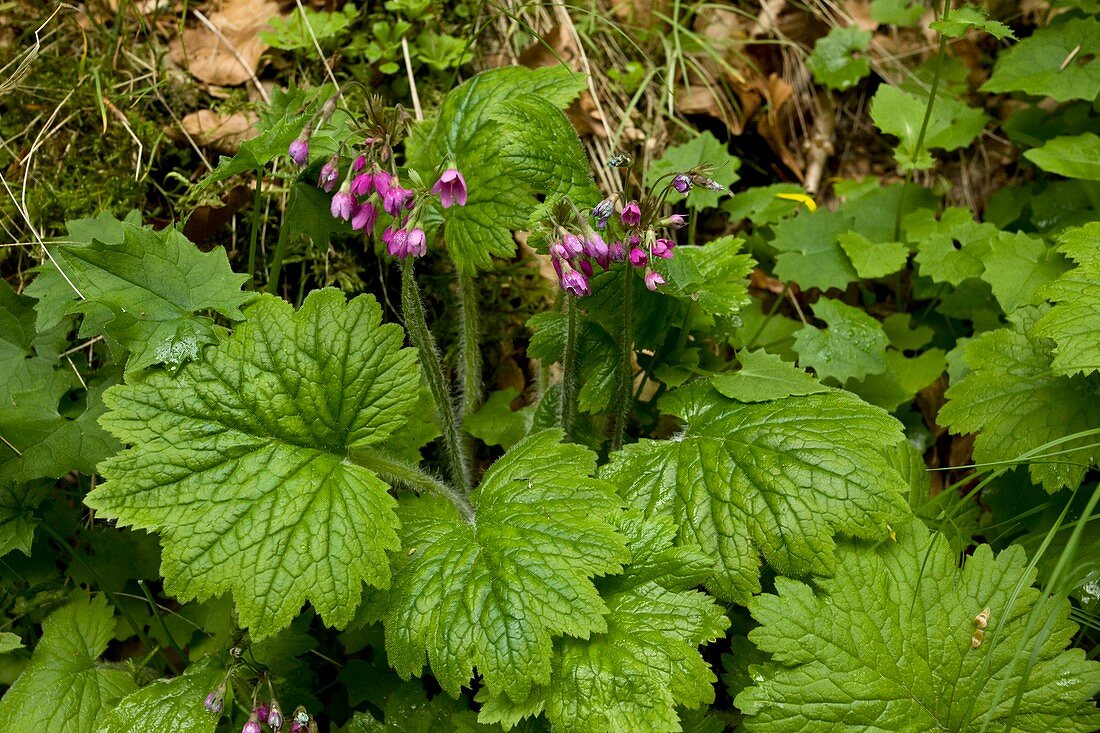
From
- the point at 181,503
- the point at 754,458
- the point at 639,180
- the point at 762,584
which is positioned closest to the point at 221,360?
the point at 181,503

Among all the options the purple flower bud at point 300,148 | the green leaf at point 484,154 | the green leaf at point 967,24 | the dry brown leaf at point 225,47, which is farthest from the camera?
the dry brown leaf at point 225,47

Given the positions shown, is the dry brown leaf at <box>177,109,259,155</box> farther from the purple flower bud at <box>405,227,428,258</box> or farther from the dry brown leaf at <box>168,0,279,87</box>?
the purple flower bud at <box>405,227,428,258</box>

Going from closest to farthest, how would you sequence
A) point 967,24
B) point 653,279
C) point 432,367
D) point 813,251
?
point 653,279 < point 432,367 < point 967,24 < point 813,251

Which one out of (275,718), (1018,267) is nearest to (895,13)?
(1018,267)

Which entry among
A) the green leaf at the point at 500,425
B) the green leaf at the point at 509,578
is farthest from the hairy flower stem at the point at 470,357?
the green leaf at the point at 509,578

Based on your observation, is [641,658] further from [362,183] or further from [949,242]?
[949,242]

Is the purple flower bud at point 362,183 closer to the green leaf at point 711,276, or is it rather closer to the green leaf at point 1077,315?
the green leaf at point 711,276

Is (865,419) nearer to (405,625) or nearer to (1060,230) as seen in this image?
(405,625)
